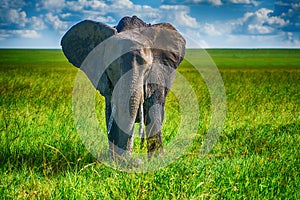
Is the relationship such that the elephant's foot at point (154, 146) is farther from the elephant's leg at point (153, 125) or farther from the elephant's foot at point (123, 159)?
the elephant's foot at point (123, 159)

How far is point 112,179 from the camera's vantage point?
4.21m

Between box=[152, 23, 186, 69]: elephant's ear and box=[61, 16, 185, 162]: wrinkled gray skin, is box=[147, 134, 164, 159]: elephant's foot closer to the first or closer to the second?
box=[61, 16, 185, 162]: wrinkled gray skin

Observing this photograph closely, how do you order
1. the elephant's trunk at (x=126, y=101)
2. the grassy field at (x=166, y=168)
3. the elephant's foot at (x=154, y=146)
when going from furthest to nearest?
the elephant's foot at (x=154, y=146)
the elephant's trunk at (x=126, y=101)
the grassy field at (x=166, y=168)

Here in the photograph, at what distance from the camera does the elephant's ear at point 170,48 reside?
5750mm

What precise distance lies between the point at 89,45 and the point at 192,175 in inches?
93.5

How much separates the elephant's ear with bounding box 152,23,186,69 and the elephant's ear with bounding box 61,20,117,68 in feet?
2.43

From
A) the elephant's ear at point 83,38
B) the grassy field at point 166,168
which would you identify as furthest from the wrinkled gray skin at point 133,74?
the grassy field at point 166,168

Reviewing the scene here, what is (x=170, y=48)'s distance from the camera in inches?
231

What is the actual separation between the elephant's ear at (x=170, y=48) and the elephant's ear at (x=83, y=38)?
2.43 feet

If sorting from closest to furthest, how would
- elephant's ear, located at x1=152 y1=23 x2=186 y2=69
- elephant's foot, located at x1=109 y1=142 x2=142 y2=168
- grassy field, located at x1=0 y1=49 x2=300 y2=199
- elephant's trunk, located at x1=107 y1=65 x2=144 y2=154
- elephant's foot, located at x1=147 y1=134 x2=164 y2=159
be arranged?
grassy field, located at x1=0 y1=49 x2=300 y2=199
elephant's trunk, located at x1=107 y1=65 x2=144 y2=154
elephant's foot, located at x1=109 y1=142 x2=142 y2=168
elephant's foot, located at x1=147 y1=134 x2=164 y2=159
elephant's ear, located at x1=152 y1=23 x2=186 y2=69

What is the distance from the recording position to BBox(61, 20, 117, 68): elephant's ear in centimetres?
535

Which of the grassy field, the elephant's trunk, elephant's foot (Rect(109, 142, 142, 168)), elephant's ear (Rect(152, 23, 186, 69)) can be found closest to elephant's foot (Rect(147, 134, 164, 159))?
the grassy field

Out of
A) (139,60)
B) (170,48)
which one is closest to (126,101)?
(139,60)

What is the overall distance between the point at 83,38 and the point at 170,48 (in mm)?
1172
